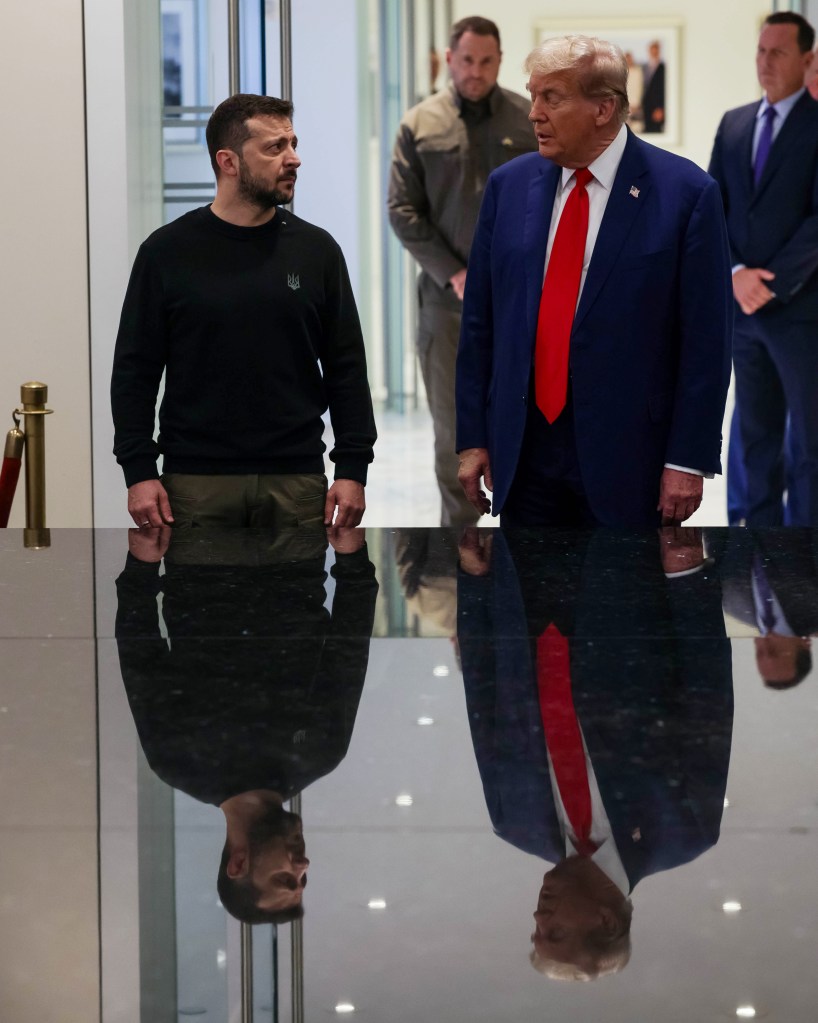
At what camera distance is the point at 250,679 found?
1.44m

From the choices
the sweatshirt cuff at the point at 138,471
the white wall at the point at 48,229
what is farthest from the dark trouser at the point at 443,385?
the sweatshirt cuff at the point at 138,471

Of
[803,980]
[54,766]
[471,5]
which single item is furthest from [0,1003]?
[471,5]

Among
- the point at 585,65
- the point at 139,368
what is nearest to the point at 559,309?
the point at 585,65

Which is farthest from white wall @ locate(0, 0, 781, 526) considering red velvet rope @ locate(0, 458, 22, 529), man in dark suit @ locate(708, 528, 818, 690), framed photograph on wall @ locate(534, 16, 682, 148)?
framed photograph on wall @ locate(534, 16, 682, 148)

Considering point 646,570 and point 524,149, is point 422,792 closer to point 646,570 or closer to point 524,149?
point 646,570

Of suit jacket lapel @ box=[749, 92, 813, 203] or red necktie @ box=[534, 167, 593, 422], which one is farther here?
suit jacket lapel @ box=[749, 92, 813, 203]

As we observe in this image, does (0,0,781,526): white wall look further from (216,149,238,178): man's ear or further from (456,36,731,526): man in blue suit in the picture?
(456,36,731,526): man in blue suit

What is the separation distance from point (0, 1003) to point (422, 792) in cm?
38

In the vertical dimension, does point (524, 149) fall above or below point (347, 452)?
above

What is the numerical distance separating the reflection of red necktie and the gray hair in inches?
66.2

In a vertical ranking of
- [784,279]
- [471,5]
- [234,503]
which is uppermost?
[471,5]

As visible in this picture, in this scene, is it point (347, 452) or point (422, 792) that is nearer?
point (422, 792)

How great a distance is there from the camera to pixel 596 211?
305 cm

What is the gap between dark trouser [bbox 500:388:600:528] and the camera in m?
3.05
